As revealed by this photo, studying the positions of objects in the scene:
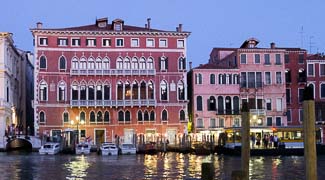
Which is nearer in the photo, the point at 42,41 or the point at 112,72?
the point at 42,41

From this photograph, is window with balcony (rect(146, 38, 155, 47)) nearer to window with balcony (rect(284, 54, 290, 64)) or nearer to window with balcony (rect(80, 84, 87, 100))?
window with balcony (rect(80, 84, 87, 100))

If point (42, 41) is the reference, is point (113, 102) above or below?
below

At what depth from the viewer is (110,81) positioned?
50.2 m

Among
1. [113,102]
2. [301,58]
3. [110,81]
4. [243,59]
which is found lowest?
[113,102]

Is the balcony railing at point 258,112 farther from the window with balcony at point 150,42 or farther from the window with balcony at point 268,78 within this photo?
the window with balcony at point 150,42

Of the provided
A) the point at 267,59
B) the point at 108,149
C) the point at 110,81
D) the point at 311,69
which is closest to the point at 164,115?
the point at 110,81

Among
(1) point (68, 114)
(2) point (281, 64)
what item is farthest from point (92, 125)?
(2) point (281, 64)

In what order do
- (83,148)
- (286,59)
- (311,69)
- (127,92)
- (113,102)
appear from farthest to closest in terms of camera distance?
(286,59) < (311,69) < (127,92) < (113,102) < (83,148)

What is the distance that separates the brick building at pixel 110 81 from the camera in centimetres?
4931

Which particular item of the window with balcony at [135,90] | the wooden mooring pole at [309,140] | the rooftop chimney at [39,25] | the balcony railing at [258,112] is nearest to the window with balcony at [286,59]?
the balcony railing at [258,112]

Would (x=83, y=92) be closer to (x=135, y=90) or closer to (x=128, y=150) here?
(x=135, y=90)

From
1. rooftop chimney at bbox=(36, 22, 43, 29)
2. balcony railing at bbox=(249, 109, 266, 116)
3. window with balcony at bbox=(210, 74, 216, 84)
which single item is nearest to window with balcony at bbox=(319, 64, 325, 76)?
balcony railing at bbox=(249, 109, 266, 116)

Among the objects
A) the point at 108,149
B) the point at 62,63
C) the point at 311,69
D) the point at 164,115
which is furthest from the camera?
the point at 311,69

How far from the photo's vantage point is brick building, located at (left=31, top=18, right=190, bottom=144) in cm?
4931
